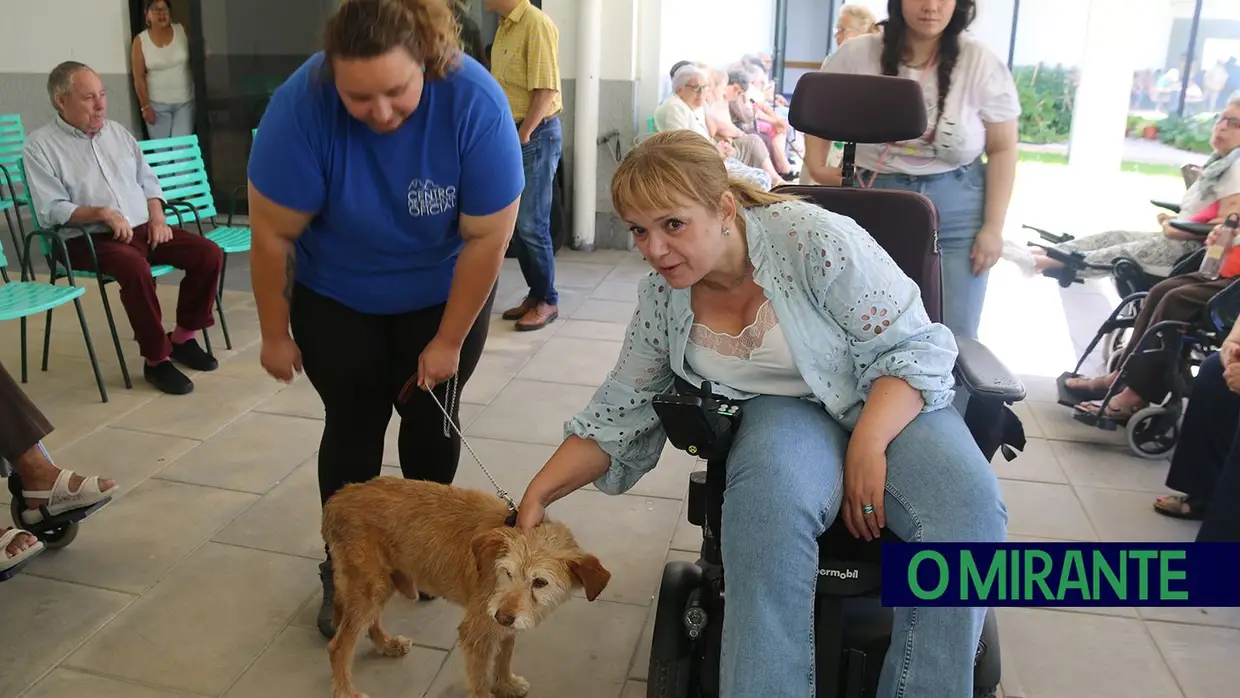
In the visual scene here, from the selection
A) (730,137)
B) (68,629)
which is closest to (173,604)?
(68,629)

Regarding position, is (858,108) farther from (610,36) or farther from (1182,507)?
(610,36)

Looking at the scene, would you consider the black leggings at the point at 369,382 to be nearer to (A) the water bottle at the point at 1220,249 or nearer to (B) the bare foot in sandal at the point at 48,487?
(B) the bare foot in sandal at the point at 48,487

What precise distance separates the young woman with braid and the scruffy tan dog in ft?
4.14

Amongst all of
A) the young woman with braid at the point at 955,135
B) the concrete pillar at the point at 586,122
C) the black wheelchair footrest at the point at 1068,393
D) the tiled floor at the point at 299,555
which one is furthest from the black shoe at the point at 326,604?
the concrete pillar at the point at 586,122

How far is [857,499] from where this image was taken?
1.56m

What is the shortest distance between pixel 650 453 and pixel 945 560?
1.77ft

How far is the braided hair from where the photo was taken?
8.19 ft

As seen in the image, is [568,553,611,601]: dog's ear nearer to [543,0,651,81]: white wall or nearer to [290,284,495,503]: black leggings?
[290,284,495,503]: black leggings

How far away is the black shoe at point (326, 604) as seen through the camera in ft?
7.16

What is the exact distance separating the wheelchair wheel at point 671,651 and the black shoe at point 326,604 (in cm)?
80

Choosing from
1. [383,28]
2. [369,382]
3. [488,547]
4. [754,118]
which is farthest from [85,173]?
[754,118]

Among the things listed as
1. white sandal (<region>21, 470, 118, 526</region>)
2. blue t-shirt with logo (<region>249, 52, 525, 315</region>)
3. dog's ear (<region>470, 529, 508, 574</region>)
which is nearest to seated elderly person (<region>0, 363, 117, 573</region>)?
white sandal (<region>21, 470, 118, 526</region>)

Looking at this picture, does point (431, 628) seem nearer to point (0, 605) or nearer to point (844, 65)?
point (0, 605)

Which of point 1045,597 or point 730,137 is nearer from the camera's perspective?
point 1045,597
